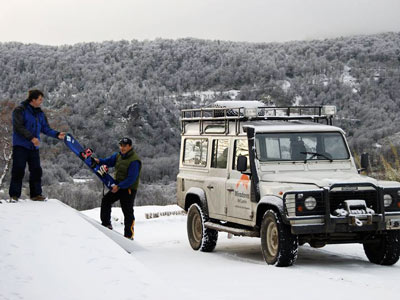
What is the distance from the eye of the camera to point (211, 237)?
14273 millimetres

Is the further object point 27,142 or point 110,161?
point 110,161


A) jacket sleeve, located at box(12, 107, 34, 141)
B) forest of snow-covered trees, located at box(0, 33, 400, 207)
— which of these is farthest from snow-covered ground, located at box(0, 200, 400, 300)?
forest of snow-covered trees, located at box(0, 33, 400, 207)

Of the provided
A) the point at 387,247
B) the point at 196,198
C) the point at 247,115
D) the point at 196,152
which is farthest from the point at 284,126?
the point at 196,198

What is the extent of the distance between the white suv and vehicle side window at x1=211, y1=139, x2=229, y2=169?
2 centimetres

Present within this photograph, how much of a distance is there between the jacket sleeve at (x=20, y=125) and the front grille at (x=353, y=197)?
4538 millimetres

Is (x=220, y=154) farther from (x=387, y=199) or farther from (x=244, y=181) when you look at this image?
(x=387, y=199)

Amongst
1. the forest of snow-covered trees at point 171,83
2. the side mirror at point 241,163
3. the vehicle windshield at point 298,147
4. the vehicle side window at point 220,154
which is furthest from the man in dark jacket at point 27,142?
the forest of snow-covered trees at point 171,83

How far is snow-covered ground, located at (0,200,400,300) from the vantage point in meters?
7.82

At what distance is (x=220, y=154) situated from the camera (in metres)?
14.0

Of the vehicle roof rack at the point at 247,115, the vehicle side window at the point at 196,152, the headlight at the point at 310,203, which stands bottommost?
the headlight at the point at 310,203

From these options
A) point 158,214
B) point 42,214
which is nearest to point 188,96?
point 158,214

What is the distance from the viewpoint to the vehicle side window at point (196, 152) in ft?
48.1

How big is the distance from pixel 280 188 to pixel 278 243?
78cm

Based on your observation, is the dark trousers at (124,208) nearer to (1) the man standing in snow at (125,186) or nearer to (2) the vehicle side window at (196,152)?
(1) the man standing in snow at (125,186)
